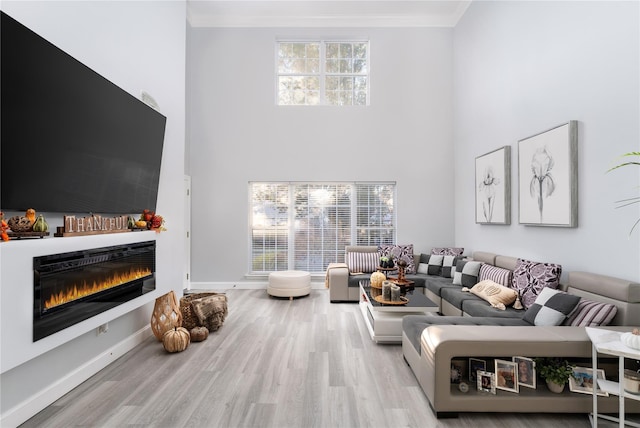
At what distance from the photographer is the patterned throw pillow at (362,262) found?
533cm

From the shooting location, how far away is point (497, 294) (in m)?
3.45

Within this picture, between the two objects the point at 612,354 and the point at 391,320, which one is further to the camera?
the point at 391,320

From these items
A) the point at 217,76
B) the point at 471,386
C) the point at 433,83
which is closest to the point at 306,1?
the point at 217,76

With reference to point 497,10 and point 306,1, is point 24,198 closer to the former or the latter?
point 306,1

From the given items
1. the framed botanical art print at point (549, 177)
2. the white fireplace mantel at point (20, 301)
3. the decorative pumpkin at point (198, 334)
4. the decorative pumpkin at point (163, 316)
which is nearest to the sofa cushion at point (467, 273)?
the framed botanical art print at point (549, 177)

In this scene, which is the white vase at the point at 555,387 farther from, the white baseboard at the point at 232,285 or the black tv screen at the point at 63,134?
the white baseboard at the point at 232,285

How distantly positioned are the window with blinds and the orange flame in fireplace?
302 cm

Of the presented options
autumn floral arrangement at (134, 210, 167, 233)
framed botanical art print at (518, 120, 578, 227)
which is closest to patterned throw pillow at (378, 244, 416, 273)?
framed botanical art print at (518, 120, 578, 227)

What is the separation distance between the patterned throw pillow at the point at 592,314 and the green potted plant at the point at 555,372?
1.40ft

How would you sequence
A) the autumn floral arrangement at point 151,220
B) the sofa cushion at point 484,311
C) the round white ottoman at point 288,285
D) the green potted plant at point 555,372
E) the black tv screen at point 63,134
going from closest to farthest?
1. the black tv screen at point 63,134
2. the green potted plant at point 555,372
3. the sofa cushion at point 484,311
4. the autumn floral arrangement at point 151,220
5. the round white ottoman at point 288,285

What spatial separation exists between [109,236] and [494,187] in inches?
185

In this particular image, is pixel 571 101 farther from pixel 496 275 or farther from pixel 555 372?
pixel 555 372

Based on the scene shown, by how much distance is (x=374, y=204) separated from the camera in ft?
20.1

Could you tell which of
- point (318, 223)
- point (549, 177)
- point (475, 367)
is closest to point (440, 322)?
point (475, 367)
